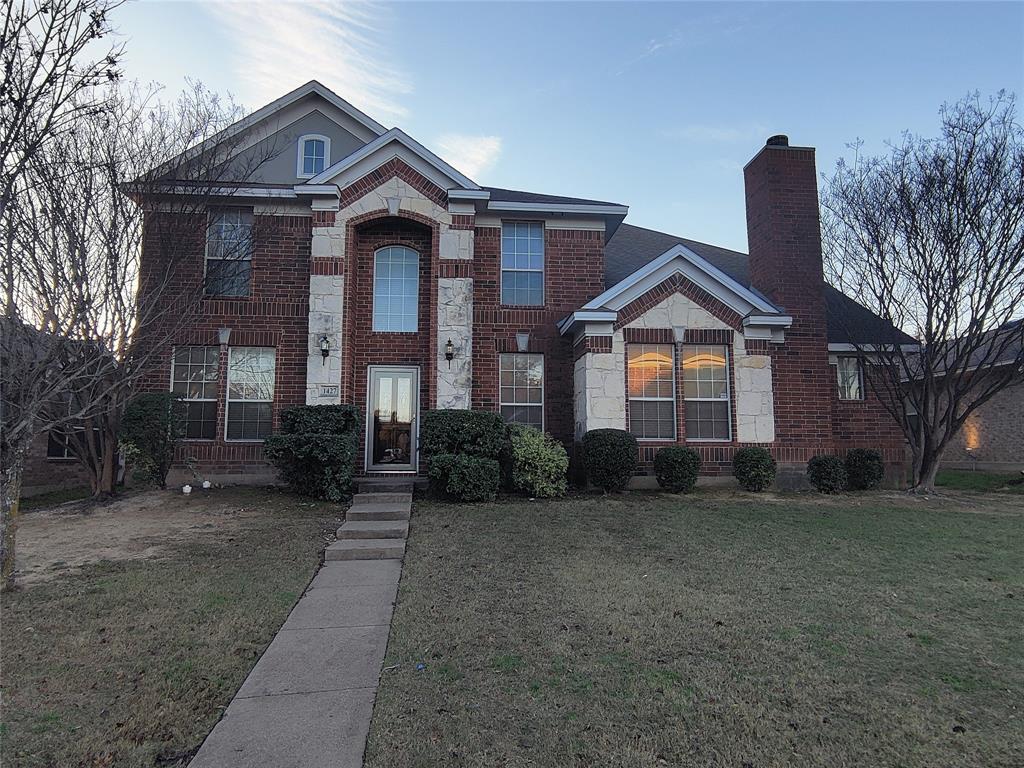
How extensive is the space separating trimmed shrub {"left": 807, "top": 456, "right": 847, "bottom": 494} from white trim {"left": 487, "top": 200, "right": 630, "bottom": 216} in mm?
6676

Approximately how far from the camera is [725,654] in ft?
12.4

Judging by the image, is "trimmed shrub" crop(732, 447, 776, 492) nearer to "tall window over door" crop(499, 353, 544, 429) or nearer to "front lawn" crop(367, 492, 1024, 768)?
"front lawn" crop(367, 492, 1024, 768)

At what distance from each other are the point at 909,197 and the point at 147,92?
13574 mm

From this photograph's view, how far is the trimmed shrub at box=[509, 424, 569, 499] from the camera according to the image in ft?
33.9

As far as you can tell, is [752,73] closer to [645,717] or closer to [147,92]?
[147,92]

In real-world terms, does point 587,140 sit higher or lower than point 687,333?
higher

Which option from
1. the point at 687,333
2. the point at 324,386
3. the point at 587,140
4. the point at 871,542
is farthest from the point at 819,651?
the point at 587,140

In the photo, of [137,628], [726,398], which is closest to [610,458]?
[726,398]

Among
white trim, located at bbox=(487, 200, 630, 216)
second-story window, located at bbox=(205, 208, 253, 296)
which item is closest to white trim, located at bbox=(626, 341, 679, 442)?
white trim, located at bbox=(487, 200, 630, 216)

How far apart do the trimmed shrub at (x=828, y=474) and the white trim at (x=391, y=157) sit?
8815 mm

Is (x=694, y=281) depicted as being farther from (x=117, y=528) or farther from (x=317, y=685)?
(x=117, y=528)

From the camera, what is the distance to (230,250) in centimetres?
1129

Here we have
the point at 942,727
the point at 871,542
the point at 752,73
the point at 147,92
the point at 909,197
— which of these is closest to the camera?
the point at 942,727

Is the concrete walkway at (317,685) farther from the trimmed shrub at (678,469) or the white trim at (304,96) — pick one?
the white trim at (304,96)
